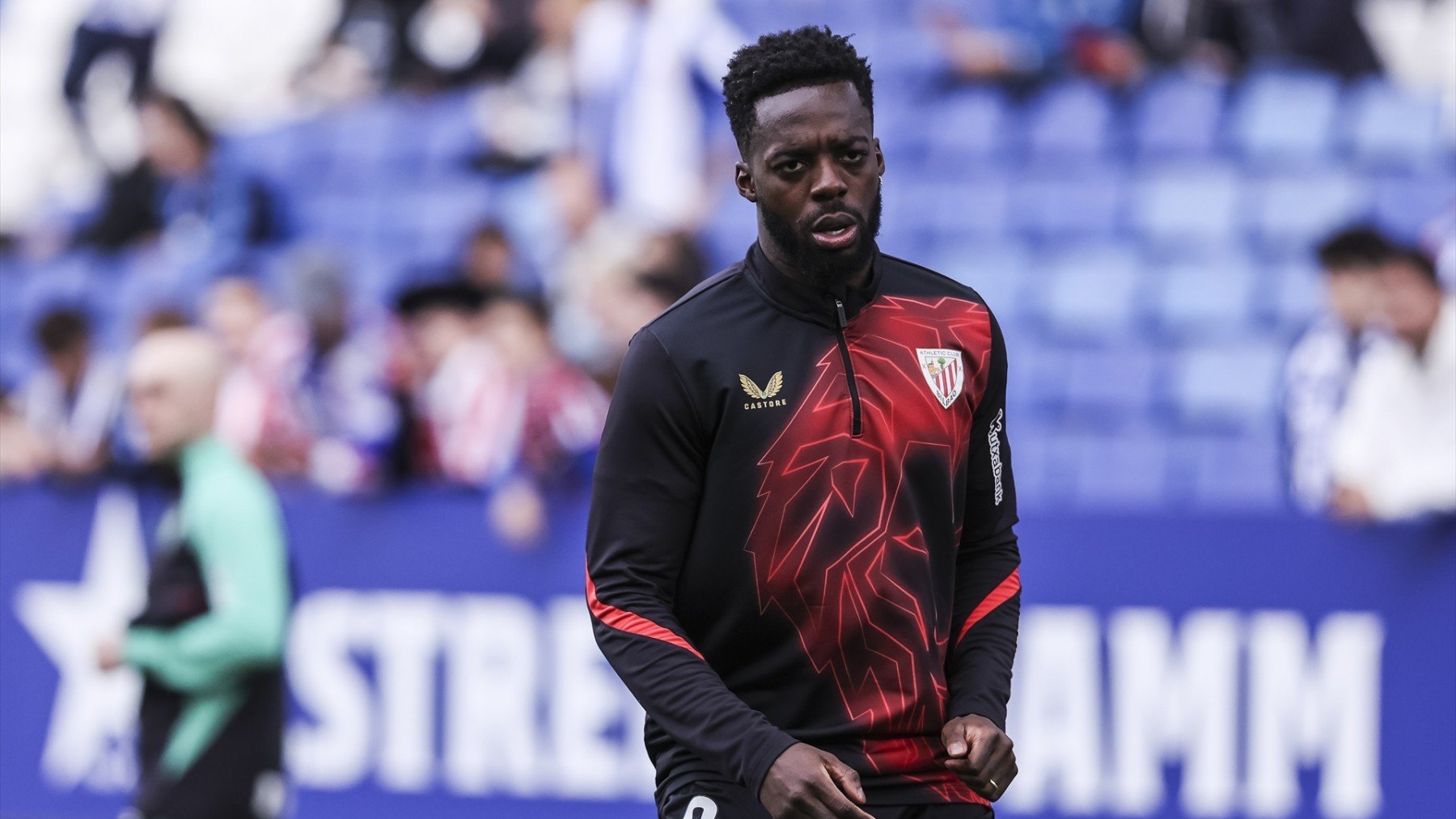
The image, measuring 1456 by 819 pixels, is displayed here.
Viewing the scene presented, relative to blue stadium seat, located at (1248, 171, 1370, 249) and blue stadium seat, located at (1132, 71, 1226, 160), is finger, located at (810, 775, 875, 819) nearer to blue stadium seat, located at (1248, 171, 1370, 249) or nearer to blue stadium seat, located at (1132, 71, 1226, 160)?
blue stadium seat, located at (1248, 171, 1370, 249)

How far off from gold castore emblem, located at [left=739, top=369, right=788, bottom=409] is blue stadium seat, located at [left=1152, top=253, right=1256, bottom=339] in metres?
6.88

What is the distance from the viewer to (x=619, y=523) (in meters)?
2.83

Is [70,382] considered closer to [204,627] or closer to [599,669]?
[599,669]

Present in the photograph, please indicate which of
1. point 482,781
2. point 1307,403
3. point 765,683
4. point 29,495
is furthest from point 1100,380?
point 765,683

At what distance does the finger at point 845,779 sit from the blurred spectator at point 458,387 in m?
5.04

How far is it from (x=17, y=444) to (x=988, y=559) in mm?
7180

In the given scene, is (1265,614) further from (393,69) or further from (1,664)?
(393,69)

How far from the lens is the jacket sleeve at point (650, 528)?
280 cm

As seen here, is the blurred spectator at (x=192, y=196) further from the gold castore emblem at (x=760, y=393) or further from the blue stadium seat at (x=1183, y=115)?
the gold castore emblem at (x=760, y=393)

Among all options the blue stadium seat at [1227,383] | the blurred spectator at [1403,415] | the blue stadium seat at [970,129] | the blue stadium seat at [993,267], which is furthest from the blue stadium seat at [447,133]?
the blurred spectator at [1403,415]

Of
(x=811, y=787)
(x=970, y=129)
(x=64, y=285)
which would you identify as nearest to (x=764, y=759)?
(x=811, y=787)

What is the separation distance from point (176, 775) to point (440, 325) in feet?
12.6

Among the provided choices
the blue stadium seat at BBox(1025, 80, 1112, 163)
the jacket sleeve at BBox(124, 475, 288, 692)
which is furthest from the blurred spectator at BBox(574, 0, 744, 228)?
the jacket sleeve at BBox(124, 475, 288, 692)

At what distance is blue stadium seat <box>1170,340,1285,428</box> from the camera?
8992mm
